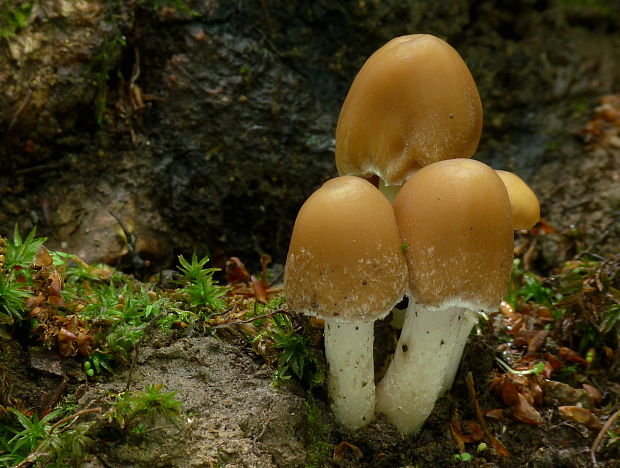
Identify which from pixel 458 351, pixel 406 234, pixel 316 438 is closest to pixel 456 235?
pixel 406 234

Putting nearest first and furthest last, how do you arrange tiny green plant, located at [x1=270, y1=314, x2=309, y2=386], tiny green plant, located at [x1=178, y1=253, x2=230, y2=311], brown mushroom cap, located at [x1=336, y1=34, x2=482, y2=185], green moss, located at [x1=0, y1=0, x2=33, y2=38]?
brown mushroom cap, located at [x1=336, y1=34, x2=482, y2=185], tiny green plant, located at [x1=270, y1=314, x2=309, y2=386], tiny green plant, located at [x1=178, y1=253, x2=230, y2=311], green moss, located at [x1=0, y1=0, x2=33, y2=38]

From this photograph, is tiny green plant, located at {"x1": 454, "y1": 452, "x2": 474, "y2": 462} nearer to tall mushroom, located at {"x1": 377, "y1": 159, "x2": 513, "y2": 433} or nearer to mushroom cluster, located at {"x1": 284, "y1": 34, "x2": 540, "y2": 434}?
mushroom cluster, located at {"x1": 284, "y1": 34, "x2": 540, "y2": 434}

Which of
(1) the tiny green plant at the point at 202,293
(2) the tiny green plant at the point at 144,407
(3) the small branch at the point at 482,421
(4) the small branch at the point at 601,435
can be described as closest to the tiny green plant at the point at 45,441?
(2) the tiny green plant at the point at 144,407

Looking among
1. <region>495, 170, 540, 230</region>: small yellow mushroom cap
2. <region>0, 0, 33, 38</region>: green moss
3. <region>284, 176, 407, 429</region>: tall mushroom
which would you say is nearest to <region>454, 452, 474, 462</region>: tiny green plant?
<region>284, 176, 407, 429</region>: tall mushroom

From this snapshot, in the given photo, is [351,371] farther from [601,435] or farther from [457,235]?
[601,435]

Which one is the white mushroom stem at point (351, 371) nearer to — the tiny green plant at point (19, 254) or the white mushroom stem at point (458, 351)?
the white mushroom stem at point (458, 351)

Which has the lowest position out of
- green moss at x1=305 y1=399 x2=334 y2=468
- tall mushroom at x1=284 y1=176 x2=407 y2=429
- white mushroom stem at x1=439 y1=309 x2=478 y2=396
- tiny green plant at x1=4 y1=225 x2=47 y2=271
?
green moss at x1=305 y1=399 x2=334 y2=468

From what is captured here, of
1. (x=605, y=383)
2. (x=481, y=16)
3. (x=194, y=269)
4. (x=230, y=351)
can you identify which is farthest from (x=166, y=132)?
(x=605, y=383)
